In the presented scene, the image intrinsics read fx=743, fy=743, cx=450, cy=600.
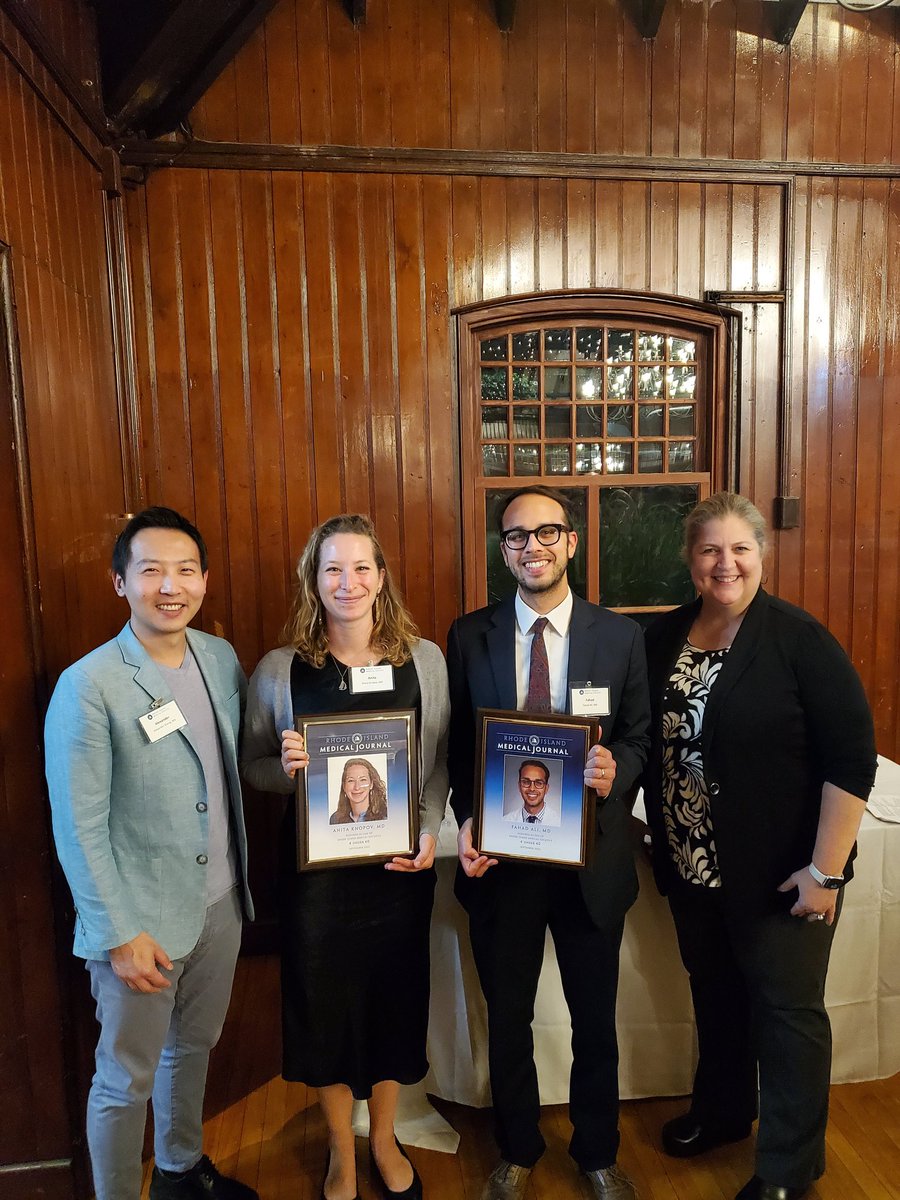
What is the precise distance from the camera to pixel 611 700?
1.75m

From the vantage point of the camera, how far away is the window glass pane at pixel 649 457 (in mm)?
3297

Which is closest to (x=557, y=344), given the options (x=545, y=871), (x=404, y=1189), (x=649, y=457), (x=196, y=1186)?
(x=649, y=457)

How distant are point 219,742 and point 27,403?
3.13ft

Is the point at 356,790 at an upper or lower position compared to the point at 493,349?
lower

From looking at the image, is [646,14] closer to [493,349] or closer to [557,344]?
[557,344]

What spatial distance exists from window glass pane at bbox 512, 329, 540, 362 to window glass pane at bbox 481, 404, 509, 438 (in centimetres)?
23

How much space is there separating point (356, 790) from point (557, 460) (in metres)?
2.02

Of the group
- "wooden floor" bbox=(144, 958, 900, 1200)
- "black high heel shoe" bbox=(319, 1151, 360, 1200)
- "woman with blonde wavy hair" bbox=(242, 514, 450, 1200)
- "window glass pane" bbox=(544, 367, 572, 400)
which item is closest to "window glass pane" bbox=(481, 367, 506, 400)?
"window glass pane" bbox=(544, 367, 572, 400)

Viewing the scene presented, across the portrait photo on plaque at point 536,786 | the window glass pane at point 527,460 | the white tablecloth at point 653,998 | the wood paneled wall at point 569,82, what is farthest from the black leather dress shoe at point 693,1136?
the wood paneled wall at point 569,82

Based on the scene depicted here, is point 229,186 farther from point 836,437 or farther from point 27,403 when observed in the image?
point 836,437

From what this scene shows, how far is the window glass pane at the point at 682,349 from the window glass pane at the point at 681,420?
0.20m

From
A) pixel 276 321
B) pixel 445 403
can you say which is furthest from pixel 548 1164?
pixel 276 321

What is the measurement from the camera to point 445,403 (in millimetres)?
3086

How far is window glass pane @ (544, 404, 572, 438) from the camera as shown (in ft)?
10.5
